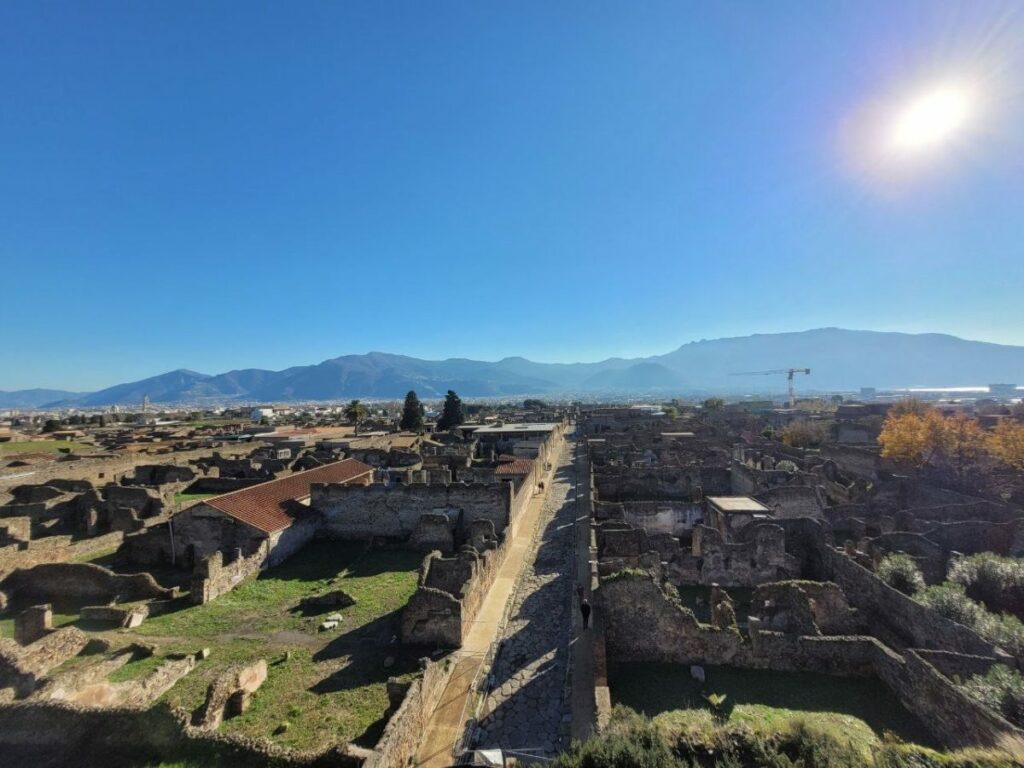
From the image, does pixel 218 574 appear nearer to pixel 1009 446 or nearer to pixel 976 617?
pixel 976 617

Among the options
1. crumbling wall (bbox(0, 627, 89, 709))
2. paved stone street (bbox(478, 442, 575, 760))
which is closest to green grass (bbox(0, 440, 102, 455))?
crumbling wall (bbox(0, 627, 89, 709))

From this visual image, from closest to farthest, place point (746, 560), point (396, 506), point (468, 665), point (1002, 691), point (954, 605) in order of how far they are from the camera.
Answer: point (1002, 691)
point (954, 605)
point (468, 665)
point (746, 560)
point (396, 506)

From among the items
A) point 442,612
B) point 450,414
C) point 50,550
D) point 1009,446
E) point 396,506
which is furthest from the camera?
point 450,414

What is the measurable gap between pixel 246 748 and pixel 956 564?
20.9m

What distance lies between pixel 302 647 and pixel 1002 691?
17169 millimetres

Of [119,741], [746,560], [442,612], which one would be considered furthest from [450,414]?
[119,741]

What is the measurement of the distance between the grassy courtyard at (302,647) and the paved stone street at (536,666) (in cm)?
261

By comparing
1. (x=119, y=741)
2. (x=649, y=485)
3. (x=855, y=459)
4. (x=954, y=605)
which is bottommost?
(x=855, y=459)

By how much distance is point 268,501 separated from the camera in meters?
23.0

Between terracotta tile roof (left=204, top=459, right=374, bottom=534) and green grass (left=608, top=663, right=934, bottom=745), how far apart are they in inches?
667

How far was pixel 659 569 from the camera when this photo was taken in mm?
15852

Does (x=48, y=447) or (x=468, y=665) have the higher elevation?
(x=48, y=447)

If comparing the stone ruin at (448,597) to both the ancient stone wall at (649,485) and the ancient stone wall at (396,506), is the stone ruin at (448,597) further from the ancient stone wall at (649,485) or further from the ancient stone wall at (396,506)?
the ancient stone wall at (649,485)

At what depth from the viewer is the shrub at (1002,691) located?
347 inches
